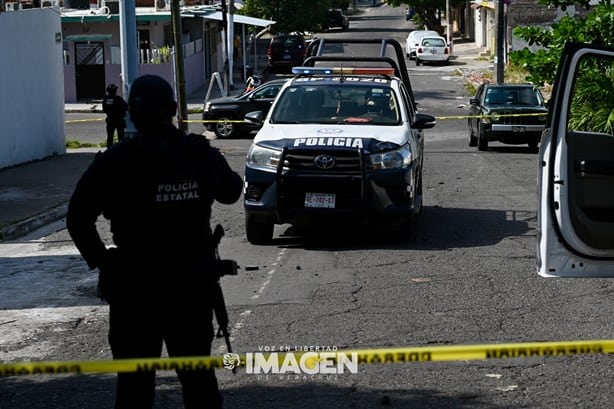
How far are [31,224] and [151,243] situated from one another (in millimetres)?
10390

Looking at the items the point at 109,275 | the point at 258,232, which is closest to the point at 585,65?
the point at 258,232

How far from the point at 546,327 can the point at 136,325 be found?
14.1 feet

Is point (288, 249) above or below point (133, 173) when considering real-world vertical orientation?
below

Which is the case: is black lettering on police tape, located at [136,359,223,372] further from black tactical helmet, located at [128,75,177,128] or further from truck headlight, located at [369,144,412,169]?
truck headlight, located at [369,144,412,169]

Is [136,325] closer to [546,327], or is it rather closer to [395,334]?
[395,334]

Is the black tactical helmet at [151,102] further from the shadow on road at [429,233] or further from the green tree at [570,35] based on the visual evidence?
the green tree at [570,35]

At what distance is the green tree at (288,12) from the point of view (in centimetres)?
6128

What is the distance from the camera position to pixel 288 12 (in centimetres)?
6166

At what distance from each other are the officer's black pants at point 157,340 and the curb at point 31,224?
928 cm

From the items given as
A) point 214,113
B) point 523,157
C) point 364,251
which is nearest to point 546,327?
point 364,251

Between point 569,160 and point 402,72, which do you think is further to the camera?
point 402,72

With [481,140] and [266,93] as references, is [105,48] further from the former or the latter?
[481,140]

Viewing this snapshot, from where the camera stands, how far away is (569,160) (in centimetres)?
791

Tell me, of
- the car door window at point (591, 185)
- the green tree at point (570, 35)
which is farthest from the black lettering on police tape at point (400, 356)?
the green tree at point (570, 35)
